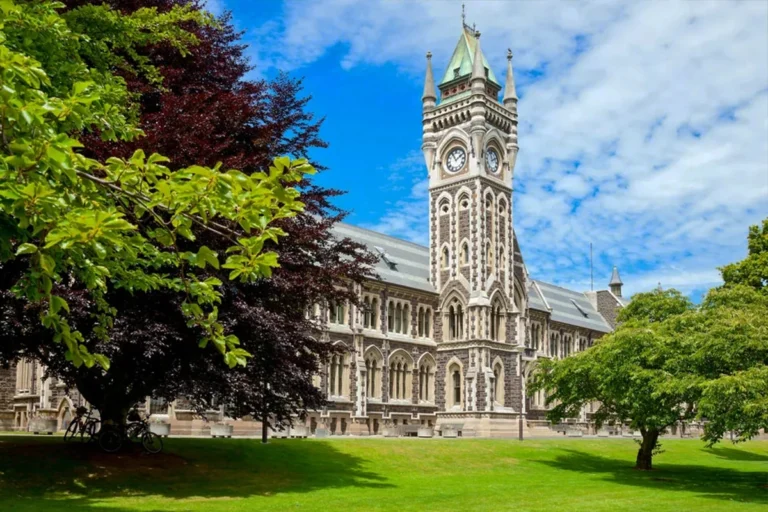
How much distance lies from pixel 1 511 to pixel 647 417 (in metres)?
23.1

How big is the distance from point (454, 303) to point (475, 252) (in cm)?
441

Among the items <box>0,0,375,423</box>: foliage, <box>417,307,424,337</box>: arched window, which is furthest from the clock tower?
→ <box>0,0,375,423</box>: foliage

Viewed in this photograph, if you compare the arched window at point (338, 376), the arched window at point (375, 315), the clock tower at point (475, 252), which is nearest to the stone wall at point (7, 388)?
the arched window at point (338, 376)

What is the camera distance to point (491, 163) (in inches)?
2574

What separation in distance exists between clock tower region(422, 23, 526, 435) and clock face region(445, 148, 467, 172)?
8cm

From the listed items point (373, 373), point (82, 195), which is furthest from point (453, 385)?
point (82, 195)

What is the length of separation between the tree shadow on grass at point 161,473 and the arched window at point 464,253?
3325 centimetres

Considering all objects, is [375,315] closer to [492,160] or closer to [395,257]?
[395,257]

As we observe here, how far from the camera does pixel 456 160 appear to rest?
2562 inches

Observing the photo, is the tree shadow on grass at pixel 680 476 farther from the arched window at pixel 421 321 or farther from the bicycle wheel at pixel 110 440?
the arched window at pixel 421 321

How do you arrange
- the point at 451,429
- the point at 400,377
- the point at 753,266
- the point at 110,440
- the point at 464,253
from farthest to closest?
1. the point at 464,253
2. the point at 400,377
3. the point at 451,429
4. the point at 753,266
5. the point at 110,440

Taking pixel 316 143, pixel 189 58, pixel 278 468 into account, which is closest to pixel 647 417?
pixel 278 468

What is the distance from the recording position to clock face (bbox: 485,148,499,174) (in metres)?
64.8

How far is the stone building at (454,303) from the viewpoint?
5756 centimetres
